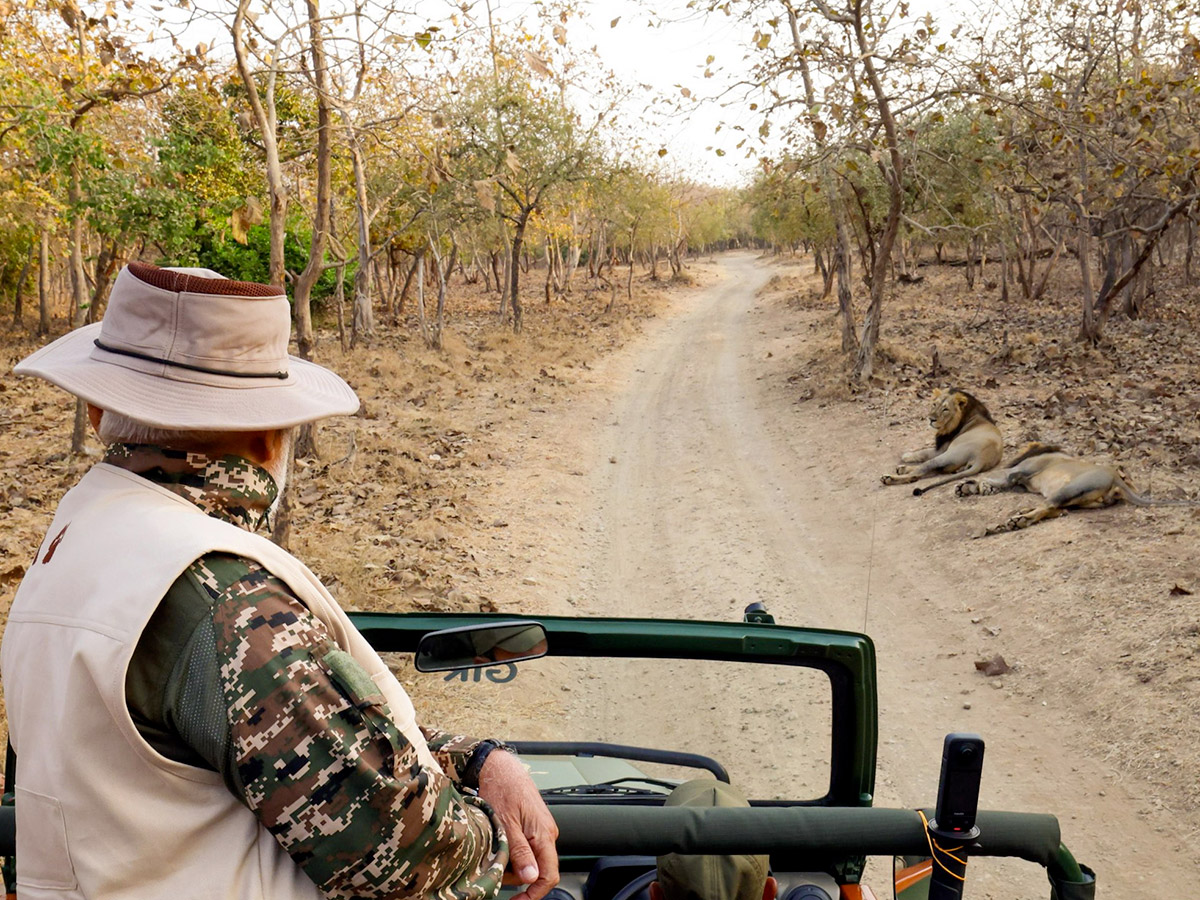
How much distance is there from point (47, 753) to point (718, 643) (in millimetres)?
1325

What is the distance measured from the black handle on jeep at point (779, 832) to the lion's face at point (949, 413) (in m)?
→ 10.4

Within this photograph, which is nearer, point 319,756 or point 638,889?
point 319,756

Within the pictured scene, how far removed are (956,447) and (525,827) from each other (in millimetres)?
10306

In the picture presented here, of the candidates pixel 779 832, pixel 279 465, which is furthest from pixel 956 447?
pixel 279 465

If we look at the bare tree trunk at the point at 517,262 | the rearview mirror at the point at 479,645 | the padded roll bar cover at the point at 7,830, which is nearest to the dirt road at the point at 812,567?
the rearview mirror at the point at 479,645

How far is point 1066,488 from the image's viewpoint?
907 cm

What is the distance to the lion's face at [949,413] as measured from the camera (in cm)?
1135

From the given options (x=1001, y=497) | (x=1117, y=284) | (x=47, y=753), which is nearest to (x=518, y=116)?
(x=1117, y=284)

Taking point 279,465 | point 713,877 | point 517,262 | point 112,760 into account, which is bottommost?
point 713,877

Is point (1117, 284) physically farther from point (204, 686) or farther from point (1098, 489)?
point (204, 686)

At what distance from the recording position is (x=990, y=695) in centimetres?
618

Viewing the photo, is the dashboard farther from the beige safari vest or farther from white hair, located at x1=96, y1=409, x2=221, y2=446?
white hair, located at x1=96, y1=409, x2=221, y2=446

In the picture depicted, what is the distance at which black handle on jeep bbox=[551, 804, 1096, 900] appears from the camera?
149 cm

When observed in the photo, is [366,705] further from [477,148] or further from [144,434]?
[477,148]
